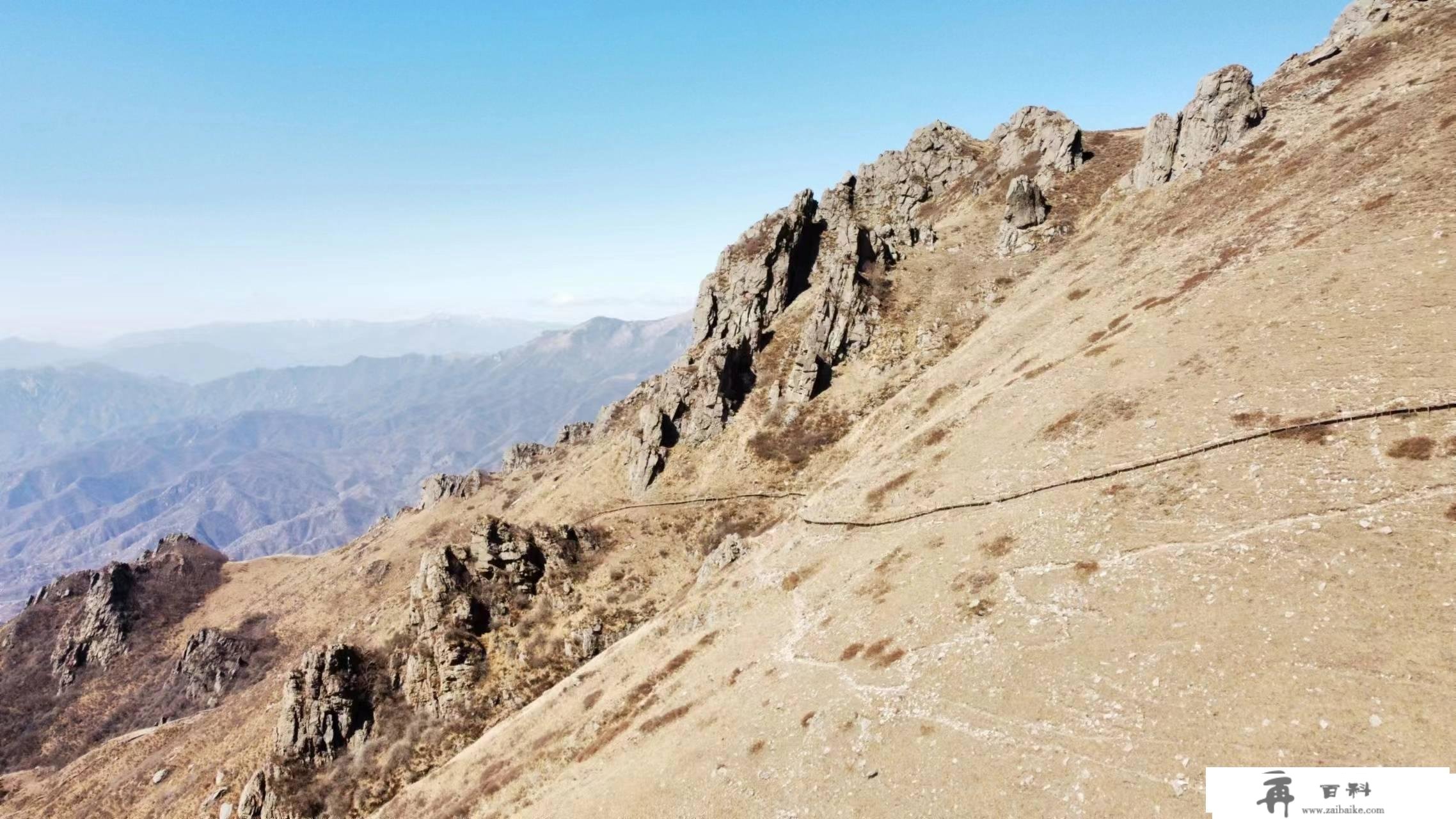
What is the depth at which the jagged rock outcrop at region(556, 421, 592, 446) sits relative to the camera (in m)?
162

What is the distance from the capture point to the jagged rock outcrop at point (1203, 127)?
228 ft

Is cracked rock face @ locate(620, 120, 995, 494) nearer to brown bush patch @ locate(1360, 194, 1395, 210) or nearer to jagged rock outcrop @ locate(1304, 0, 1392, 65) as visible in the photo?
jagged rock outcrop @ locate(1304, 0, 1392, 65)

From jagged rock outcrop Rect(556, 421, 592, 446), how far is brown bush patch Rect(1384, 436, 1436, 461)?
148445mm

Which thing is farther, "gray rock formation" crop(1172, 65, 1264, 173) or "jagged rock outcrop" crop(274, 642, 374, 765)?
"gray rock formation" crop(1172, 65, 1264, 173)

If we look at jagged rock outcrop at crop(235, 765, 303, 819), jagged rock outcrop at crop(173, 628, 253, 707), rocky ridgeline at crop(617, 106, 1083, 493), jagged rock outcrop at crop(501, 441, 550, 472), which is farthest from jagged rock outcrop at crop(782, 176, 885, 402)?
jagged rock outcrop at crop(173, 628, 253, 707)

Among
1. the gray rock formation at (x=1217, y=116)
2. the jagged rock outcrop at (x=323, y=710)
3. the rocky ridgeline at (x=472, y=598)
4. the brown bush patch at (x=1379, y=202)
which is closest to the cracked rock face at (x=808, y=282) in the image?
the rocky ridgeline at (x=472, y=598)

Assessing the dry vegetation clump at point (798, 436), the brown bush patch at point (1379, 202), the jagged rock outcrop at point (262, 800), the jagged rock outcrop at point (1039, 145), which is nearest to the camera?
the brown bush patch at point (1379, 202)

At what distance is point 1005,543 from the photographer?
3203 cm

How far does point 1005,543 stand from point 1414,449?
15214 mm

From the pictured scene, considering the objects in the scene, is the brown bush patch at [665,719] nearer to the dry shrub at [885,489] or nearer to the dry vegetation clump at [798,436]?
the dry shrub at [885,489]

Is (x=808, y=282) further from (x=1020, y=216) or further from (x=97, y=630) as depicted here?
(x=97, y=630)

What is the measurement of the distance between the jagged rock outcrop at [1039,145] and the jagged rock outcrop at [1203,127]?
18.7 meters

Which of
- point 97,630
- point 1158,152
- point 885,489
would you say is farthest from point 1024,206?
point 97,630

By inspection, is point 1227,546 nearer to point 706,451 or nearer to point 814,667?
point 814,667
